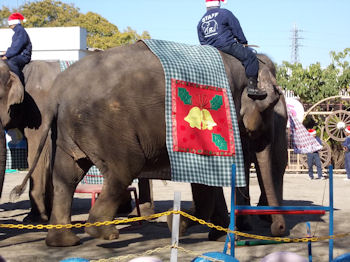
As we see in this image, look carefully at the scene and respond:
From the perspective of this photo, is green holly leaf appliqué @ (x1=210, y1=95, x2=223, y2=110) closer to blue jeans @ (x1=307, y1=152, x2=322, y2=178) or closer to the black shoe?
the black shoe

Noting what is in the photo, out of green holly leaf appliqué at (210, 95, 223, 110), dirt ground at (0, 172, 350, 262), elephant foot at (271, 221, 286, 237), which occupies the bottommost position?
dirt ground at (0, 172, 350, 262)

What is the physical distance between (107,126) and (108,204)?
30.5 inches

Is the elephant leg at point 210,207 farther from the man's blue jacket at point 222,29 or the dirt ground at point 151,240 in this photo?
the man's blue jacket at point 222,29

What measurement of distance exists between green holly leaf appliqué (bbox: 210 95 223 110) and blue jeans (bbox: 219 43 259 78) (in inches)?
28.8

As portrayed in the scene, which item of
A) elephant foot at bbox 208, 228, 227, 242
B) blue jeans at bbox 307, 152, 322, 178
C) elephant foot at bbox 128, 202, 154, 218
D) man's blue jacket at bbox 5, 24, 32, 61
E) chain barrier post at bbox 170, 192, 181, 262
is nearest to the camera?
chain barrier post at bbox 170, 192, 181, 262

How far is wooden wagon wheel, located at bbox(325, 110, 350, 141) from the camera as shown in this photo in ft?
65.4

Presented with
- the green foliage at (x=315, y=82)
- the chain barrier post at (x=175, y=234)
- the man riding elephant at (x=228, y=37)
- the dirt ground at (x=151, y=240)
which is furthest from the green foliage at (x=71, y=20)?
the chain barrier post at (x=175, y=234)

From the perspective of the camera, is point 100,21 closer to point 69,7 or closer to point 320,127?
point 69,7

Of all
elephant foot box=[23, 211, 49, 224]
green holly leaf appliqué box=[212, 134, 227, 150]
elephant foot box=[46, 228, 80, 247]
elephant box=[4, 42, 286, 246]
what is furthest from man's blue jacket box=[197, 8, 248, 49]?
elephant foot box=[23, 211, 49, 224]

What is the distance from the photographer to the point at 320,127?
2142cm

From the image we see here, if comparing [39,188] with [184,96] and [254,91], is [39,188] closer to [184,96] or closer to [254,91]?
[184,96]

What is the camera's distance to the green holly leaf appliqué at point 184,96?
6792 millimetres

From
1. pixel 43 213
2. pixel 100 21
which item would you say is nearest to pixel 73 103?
pixel 43 213

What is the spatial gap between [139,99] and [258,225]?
3.16 meters
